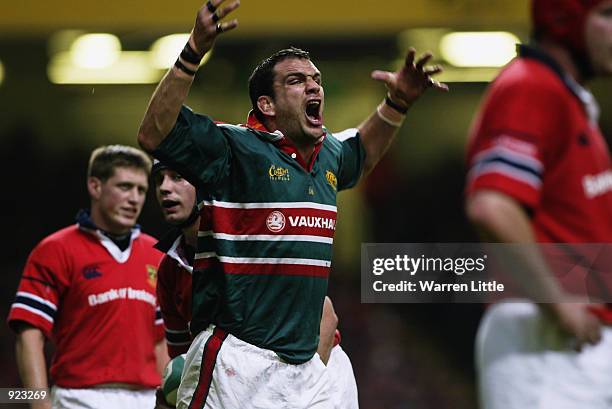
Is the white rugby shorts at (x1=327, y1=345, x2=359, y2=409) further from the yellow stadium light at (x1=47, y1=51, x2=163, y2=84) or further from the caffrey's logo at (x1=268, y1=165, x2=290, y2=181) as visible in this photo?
the yellow stadium light at (x1=47, y1=51, x2=163, y2=84)

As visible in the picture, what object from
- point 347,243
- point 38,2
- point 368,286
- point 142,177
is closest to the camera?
point 142,177

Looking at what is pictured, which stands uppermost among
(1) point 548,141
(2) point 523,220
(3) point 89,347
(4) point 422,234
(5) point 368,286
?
(4) point 422,234

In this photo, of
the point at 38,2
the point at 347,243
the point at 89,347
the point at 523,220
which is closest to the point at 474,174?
the point at 523,220

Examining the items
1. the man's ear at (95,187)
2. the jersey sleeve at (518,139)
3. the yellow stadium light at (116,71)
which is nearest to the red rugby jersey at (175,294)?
the man's ear at (95,187)

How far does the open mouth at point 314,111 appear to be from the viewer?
4488 mm

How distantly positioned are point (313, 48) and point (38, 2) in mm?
3489

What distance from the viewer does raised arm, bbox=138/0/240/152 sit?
3.87 m

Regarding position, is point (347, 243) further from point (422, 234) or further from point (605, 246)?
point (605, 246)

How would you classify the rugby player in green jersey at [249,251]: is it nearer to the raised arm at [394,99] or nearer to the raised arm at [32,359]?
the raised arm at [394,99]

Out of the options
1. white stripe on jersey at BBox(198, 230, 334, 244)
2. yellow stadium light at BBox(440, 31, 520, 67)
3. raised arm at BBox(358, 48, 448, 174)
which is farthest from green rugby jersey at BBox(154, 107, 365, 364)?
yellow stadium light at BBox(440, 31, 520, 67)

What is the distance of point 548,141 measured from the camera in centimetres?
291

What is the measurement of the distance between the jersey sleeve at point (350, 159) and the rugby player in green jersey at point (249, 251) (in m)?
0.36

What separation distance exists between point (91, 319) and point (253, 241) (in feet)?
5.68

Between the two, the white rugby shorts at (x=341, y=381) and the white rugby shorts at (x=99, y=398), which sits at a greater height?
the white rugby shorts at (x=99, y=398)
